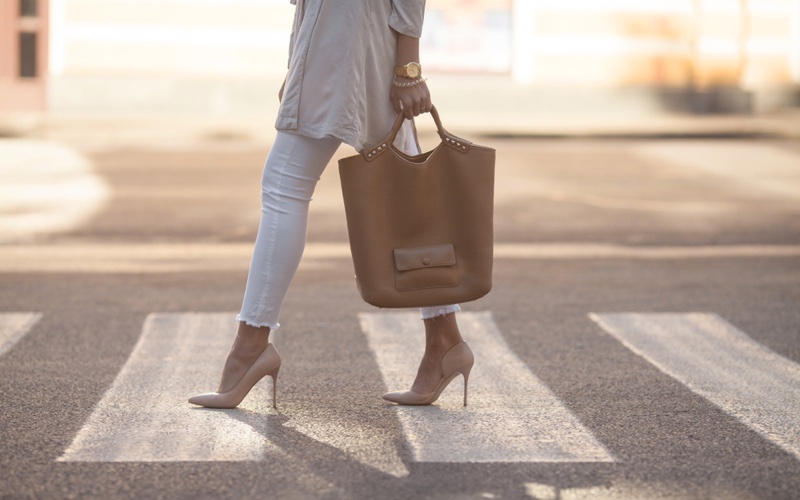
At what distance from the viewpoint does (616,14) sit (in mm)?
25344

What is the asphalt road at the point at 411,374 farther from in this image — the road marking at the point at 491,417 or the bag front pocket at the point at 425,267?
the bag front pocket at the point at 425,267

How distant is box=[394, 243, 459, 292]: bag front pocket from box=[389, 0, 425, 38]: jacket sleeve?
716 millimetres

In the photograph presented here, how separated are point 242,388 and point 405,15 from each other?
132cm

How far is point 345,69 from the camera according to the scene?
3.87m

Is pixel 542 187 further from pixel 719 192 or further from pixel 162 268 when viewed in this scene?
pixel 162 268

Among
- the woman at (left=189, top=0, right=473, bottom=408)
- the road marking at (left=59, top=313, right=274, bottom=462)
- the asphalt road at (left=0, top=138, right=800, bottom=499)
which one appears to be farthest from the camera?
the woman at (left=189, top=0, right=473, bottom=408)

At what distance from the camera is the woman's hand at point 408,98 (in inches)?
155

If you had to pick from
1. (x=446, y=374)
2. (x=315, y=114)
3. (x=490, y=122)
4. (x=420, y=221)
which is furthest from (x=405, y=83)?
(x=490, y=122)

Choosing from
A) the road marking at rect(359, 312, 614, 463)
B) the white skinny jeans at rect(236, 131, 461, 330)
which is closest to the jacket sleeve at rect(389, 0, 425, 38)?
the white skinny jeans at rect(236, 131, 461, 330)

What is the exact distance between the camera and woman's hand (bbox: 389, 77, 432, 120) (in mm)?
3926

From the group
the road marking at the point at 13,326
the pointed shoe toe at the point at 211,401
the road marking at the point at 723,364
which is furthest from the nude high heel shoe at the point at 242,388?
the road marking at the point at 723,364

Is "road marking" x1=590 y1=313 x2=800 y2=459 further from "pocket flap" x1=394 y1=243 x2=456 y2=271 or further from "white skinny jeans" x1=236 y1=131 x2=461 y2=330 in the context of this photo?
"white skinny jeans" x1=236 y1=131 x2=461 y2=330

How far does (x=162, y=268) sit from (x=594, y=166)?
8518mm

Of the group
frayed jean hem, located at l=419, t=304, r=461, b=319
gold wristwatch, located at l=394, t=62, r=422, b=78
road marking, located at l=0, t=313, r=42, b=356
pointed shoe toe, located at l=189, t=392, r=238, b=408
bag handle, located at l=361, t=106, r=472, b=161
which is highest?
gold wristwatch, located at l=394, t=62, r=422, b=78
